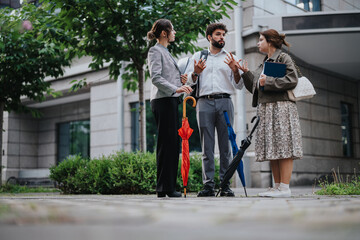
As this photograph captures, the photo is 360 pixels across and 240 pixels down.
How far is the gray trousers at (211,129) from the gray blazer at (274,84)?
391mm

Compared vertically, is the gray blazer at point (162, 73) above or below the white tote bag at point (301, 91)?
above

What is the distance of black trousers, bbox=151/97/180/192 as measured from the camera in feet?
16.4

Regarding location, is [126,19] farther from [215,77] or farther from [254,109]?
[254,109]

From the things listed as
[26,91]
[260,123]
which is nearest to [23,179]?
[26,91]

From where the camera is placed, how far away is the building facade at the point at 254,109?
11.5 metres

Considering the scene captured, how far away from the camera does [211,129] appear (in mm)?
5590

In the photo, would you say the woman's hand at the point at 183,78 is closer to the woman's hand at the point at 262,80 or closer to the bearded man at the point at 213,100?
the bearded man at the point at 213,100

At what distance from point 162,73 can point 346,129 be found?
1156 centimetres

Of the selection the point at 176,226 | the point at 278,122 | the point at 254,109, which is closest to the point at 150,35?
the point at 278,122

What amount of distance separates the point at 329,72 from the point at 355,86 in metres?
2.24

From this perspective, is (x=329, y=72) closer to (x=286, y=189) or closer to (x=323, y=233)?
(x=286, y=189)

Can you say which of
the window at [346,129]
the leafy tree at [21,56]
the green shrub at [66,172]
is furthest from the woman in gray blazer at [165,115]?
the window at [346,129]

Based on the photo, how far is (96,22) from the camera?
7816 mm

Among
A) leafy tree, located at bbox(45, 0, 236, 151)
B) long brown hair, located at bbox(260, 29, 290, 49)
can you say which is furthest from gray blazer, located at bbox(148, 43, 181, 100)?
leafy tree, located at bbox(45, 0, 236, 151)
